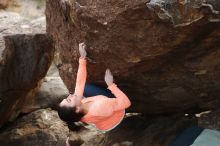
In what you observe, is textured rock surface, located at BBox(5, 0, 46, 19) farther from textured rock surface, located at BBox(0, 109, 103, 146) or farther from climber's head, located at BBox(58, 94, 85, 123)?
climber's head, located at BBox(58, 94, 85, 123)

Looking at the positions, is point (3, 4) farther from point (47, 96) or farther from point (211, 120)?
point (211, 120)

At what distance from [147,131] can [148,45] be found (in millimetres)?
1624

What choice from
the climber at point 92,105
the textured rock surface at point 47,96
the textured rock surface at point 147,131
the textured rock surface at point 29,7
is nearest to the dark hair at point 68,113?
the climber at point 92,105

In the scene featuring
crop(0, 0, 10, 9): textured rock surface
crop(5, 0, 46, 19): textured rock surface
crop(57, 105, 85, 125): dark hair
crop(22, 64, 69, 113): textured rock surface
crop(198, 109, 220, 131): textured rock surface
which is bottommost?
crop(22, 64, 69, 113): textured rock surface

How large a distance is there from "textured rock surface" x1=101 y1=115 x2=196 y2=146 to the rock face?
175 cm

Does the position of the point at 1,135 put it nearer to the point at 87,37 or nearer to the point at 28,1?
the point at 87,37

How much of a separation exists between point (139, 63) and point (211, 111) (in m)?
1.31

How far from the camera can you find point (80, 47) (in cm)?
465

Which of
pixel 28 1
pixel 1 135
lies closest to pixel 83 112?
pixel 1 135

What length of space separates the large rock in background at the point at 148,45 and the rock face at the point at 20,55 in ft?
3.59

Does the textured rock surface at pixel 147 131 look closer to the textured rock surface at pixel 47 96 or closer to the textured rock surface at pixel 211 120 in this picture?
the textured rock surface at pixel 211 120

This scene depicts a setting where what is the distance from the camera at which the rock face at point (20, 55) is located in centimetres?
646

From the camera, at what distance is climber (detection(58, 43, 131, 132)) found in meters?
4.29

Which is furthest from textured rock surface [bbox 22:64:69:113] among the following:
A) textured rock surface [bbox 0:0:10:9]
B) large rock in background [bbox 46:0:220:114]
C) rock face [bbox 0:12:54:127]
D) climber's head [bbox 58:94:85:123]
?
textured rock surface [bbox 0:0:10:9]
